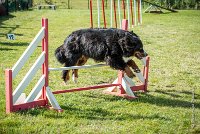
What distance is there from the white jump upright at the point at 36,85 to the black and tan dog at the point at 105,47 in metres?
0.89

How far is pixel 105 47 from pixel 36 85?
1.33 metres

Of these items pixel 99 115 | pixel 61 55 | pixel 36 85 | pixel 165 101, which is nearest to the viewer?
pixel 99 115

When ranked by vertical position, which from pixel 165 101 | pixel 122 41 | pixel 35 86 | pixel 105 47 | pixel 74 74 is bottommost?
pixel 165 101

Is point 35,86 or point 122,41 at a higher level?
point 122,41

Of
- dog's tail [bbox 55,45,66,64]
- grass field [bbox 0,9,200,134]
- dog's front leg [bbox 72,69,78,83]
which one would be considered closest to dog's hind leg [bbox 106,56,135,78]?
grass field [bbox 0,9,200,134]

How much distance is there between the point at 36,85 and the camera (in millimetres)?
5660

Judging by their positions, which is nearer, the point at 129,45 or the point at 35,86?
the point at 35,86

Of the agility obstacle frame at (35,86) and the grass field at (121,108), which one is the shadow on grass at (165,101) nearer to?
the grass field at (121,108)

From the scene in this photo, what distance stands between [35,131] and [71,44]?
213cm

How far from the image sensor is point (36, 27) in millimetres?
18344

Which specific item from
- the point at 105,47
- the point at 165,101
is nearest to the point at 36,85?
the point at 105,47

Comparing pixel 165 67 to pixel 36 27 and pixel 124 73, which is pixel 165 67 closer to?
pixel 124 73

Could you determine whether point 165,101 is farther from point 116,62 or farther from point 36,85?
point 36,85

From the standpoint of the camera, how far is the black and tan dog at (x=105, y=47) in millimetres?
6145
